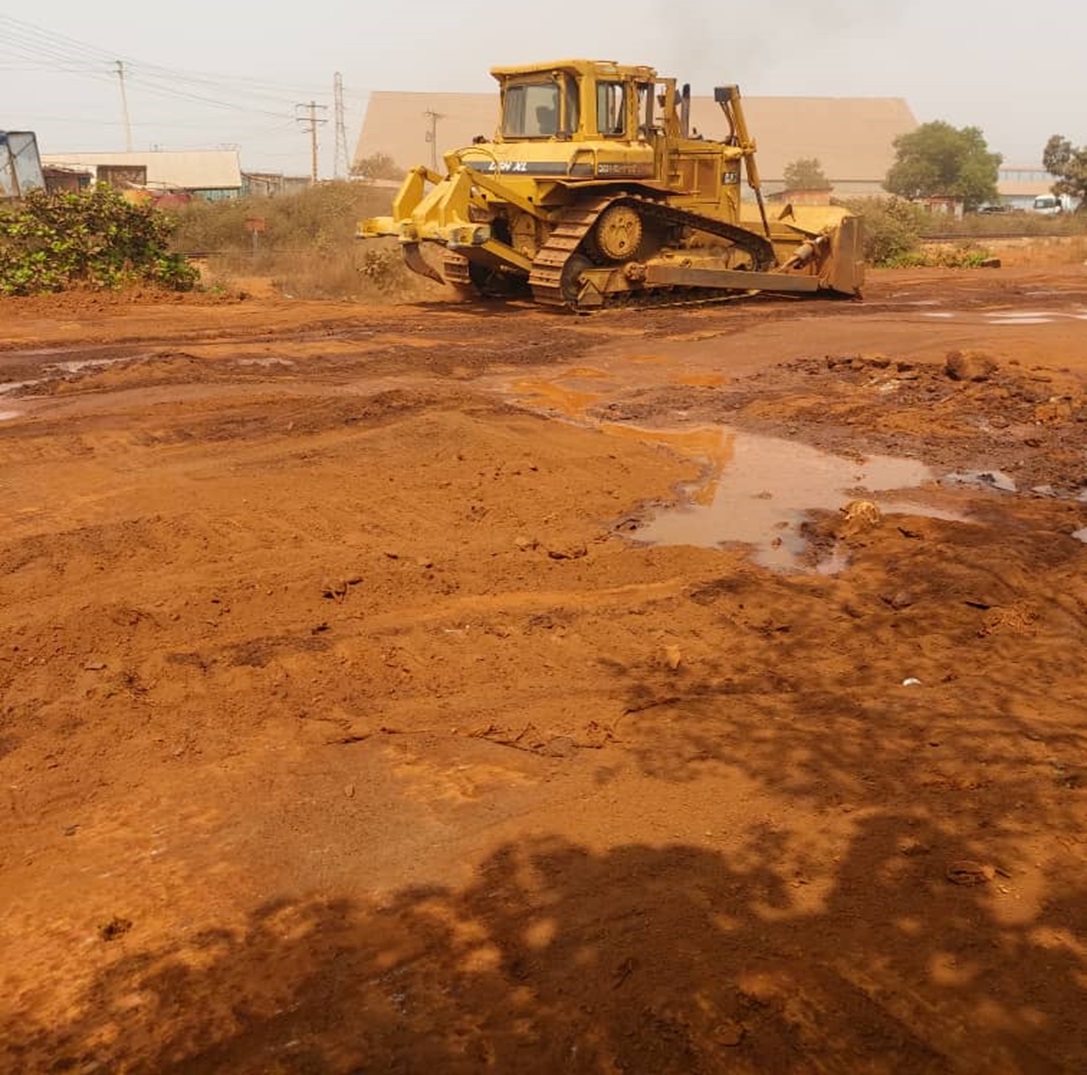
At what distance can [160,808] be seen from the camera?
347 cm

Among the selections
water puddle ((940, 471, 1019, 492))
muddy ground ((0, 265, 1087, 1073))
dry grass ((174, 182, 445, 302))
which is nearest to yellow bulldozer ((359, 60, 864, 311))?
dry grass ((174, 182, 445, 302))

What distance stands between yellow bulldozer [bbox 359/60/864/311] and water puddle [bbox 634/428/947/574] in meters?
7.78

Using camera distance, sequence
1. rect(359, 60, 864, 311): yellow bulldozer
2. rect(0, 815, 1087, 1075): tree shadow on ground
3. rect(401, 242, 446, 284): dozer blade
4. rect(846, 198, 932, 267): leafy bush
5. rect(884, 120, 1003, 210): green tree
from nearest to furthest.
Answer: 1. rect(0, 815, 1087, 1075): tree shadow on ground
2. rect(359, 60, 864, 311): yellow bulldozer
3. rect(401, 242, 446, 284): dozer blade
4. rect(846, 198, 932, 267): leafy bush
5. rect(884, 120, 1003, 210): green tree

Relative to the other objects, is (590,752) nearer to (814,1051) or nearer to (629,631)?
(629,631)

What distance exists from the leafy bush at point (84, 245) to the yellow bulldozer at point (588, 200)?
4947 millimetres

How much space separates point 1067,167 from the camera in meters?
47.7

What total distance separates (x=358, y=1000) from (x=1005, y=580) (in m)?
4.26

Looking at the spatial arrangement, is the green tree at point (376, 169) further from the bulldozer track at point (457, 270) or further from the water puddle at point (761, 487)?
the water puddle at point (761, 487)

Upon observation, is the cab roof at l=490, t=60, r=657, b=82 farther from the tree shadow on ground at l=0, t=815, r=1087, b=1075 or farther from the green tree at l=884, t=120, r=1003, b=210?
the green tree at l=884, t=120, r=1003, b=210

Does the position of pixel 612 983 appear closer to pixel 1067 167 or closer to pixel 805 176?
pixel 1067 167

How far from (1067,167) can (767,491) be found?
4929 cm

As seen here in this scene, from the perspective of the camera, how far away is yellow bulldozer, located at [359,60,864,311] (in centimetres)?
1554

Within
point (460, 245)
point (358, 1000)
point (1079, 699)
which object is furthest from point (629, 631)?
point (460, 245)

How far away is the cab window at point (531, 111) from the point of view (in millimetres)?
15906
